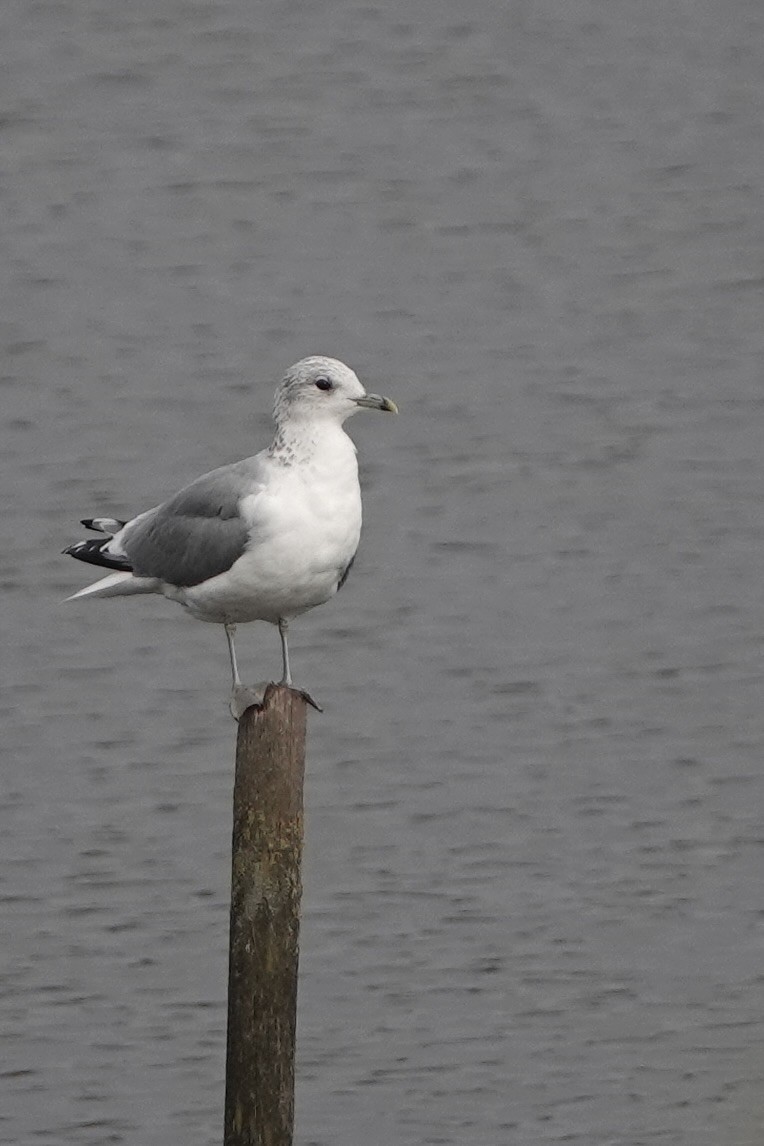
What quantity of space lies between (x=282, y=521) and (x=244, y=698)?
599mm

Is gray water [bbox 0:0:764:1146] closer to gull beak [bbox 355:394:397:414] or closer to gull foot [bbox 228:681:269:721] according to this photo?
gull foot [bbox 228:681:269:721]

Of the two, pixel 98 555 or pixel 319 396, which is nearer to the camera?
pixel 319 396

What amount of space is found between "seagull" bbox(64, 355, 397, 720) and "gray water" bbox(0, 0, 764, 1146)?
10.8 ft

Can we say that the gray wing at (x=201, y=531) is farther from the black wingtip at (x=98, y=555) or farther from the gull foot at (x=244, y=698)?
the gull foot at (x=244, y=698)

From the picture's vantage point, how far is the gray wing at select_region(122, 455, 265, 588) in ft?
26.5

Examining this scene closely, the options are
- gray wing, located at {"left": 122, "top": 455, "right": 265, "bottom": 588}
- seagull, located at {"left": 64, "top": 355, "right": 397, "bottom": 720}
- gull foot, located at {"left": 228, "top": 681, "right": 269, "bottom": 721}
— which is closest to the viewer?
gull foot, located at {"left": 228, "top": 681, "right": 269, "bottom": 721}

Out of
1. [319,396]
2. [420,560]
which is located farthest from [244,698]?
[420,560]

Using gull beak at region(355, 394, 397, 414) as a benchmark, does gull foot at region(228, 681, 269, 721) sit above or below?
below

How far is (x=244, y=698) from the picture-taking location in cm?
783

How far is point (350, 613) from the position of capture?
1606 centimetres

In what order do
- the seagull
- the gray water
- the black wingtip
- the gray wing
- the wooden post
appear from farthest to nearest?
the gray water < the black wingtip < the gray wing < the seagull < the wooden post

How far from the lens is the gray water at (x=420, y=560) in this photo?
11.4 metres

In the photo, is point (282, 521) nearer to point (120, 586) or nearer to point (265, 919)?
point (120, 586)

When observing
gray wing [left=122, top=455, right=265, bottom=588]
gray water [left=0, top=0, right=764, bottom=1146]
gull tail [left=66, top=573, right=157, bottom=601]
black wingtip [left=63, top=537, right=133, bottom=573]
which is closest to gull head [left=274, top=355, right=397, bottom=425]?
gray wing [left=122, top=455, right=265, bottom=588]
